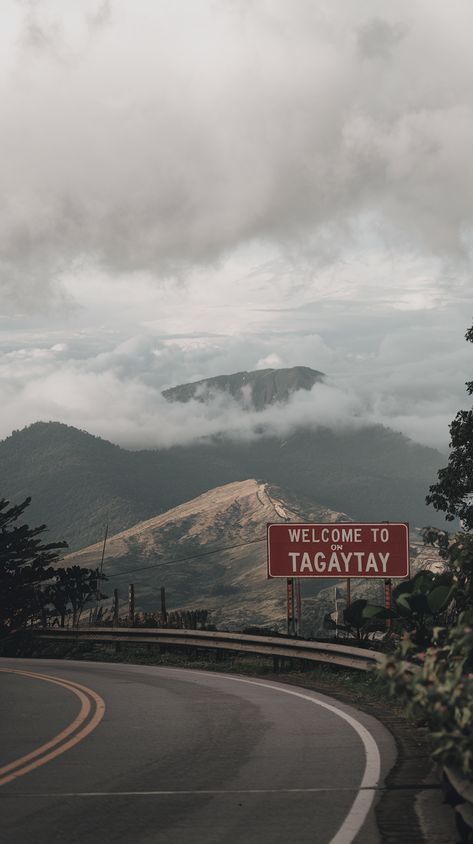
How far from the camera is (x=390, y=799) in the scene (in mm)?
10047

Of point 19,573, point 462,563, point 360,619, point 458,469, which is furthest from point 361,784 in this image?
point 19,573

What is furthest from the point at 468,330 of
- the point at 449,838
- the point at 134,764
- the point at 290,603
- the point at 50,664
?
the point at 449,838

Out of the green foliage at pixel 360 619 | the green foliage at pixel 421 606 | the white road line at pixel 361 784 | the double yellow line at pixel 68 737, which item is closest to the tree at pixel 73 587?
the green foliage at pixel 360 619

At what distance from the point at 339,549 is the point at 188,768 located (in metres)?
20.8

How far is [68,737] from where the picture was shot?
47.4 ft

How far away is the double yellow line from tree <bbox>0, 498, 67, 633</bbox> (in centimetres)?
2149

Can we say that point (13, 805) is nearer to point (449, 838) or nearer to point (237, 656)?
point (449, 838)

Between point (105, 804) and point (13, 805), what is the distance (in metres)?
0.80

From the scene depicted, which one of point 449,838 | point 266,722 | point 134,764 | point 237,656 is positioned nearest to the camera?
point 449,838

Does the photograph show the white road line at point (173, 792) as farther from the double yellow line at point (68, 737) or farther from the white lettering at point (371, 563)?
the white lettering at point (371, 563)

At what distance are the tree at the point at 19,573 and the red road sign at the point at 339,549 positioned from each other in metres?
13.2

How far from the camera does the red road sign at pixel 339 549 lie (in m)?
32.1

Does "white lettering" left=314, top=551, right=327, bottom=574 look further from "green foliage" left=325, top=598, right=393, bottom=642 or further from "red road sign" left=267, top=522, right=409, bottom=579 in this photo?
"green foliage" left=325, top=598, right=393, bottom=642

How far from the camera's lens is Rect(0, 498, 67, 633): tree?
1702 inches
